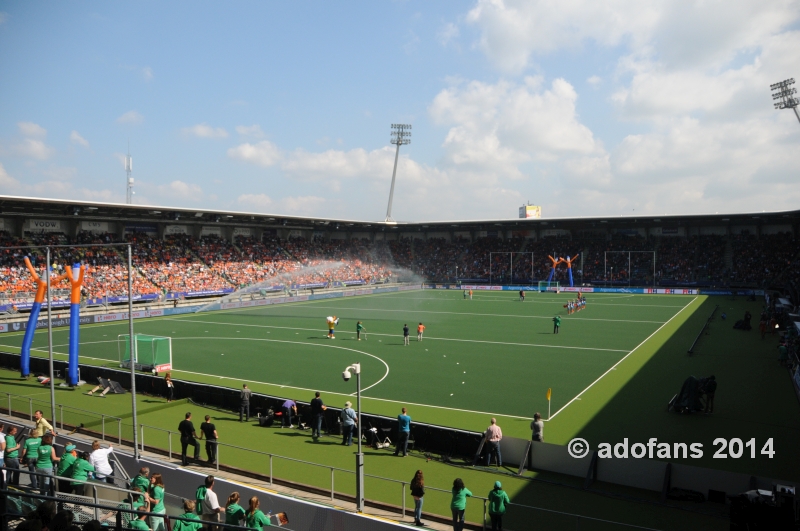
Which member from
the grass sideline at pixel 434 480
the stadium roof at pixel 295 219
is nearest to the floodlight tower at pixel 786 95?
the stadium roof at pixel 295 219

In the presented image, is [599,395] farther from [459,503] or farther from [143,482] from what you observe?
[143,482]

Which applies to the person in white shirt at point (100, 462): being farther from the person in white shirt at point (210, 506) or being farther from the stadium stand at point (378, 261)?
the stadium stand at point (378, 261)

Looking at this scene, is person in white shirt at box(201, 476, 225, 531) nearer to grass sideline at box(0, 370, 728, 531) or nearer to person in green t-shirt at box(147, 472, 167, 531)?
person in green t-shirt at box(147, 472, 167, 531)

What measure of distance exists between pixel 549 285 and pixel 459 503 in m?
64.3

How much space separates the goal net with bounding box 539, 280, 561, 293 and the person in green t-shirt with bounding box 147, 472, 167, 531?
205ft

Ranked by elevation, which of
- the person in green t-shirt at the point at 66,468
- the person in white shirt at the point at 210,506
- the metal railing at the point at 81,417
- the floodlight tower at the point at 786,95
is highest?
the floodlight tower at the point at 786,95

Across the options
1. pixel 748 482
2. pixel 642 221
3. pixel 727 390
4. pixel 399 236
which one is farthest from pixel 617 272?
pixel 748 482

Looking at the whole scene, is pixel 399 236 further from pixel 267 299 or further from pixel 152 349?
pixel 152 349

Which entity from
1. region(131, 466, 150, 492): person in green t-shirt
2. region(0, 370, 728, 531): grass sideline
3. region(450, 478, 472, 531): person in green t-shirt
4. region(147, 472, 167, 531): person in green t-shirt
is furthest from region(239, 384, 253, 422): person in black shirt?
region(450, 478, 472, 531): person in green t-shirt

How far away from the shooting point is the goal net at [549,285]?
69631 mm

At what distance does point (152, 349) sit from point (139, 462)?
13.8 metres

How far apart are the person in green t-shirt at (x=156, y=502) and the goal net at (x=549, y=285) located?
205 ft

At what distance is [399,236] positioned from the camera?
91.9 m

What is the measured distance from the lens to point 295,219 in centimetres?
7138
